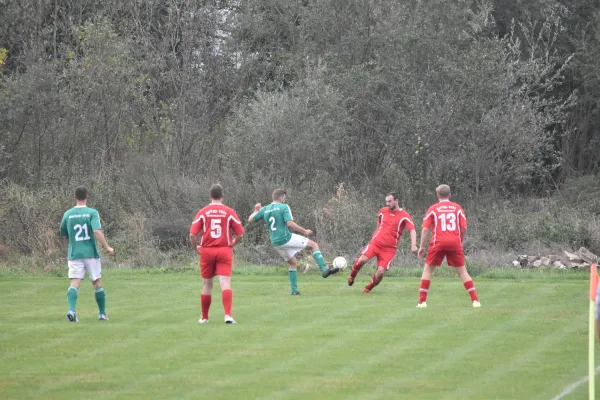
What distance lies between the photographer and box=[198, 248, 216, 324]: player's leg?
51.2 ft

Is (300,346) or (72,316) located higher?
(72,316)

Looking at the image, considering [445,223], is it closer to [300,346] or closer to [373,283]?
[373,283]

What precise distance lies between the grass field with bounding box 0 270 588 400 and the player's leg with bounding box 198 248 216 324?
0.25 metres

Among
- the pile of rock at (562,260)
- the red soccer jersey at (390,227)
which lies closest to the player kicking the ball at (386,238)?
the red soccer jersey at (390,227)

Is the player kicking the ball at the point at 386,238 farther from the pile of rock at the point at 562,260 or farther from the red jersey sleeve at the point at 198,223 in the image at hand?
the pile of rock at the point at 562,260

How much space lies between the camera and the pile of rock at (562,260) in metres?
26.9

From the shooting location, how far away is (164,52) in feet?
134

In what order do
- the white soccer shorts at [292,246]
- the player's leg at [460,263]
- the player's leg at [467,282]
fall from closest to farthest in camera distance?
1. the player's leg at [460,263]
2. the player's leg at [467,282]
3. the white soccer shorts at [292,246]

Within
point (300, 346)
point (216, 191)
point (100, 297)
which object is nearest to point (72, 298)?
point (100, 297)

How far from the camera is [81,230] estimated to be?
16.2m

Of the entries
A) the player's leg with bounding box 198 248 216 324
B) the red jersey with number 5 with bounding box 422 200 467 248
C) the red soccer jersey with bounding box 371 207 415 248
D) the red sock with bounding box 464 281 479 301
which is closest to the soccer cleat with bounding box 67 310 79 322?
the player's leg with bounding box 198 248 216 324

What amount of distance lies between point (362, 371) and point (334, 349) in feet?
5.41

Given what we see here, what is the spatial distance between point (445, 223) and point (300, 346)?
508cm

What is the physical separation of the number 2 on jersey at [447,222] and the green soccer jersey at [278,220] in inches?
159
